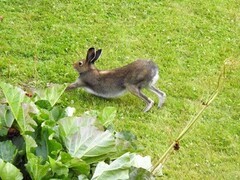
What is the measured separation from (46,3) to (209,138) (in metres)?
4.13

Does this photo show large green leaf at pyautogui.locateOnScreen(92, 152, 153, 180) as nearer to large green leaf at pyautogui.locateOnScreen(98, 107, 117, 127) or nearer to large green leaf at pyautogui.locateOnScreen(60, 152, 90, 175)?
large green leaf at pyautogui.locateOnScreen(60, 152, 90, 175)

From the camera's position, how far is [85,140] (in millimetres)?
3139

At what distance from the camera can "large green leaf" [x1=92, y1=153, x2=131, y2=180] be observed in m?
3.04

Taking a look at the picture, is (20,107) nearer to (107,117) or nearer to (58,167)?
(58,167)

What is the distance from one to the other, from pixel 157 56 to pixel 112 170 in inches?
273

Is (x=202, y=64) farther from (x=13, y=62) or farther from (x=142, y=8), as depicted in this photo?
(x=13, y=62)

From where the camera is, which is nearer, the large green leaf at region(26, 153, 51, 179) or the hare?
the large green leaf at region(26, 153, 51, 179)

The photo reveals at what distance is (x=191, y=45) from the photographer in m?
10.5

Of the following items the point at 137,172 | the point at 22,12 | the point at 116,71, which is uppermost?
the point at 137,172

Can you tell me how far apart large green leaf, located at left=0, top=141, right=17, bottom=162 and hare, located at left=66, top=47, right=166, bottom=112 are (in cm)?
524

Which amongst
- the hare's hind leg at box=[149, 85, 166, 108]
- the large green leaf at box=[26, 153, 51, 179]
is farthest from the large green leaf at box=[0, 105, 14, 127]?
the hare's hind leg at box=[149, 85, 166, 108]

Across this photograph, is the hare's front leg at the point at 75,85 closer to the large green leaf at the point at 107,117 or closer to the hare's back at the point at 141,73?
the hare's back at the point at 141,73

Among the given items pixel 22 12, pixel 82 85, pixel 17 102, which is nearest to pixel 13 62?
pixel 82 85

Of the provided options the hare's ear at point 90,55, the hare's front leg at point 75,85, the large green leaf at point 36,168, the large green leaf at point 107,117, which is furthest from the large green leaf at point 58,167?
the hare's ear at point 90,55
